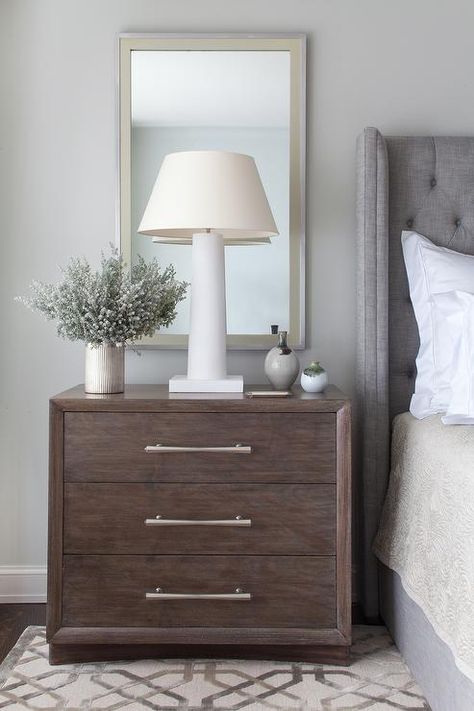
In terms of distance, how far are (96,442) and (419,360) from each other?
1.07 metres

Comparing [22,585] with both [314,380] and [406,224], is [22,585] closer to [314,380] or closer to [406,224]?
[314,380]

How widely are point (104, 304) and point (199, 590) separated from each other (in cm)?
87

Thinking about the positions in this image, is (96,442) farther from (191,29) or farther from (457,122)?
(457,122)

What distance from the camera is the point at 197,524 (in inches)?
89.4

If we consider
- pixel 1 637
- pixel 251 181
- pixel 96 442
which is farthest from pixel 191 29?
pixel 1 637

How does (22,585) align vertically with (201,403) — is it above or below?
below

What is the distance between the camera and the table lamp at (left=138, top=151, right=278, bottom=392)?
91.0 inches

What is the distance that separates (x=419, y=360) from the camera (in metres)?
2.60

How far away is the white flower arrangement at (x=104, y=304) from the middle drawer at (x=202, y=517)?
1.47ft

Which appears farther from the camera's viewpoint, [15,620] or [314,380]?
[15,620]

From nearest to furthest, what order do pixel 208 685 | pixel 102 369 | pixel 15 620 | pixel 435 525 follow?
pixel 435 525 → pixel 208 685 → pixel 102 369 → pixel 15 620

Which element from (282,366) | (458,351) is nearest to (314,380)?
(282,366)

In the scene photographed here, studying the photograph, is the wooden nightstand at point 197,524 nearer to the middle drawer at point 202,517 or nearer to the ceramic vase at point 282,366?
the middle drawer at point 202,517

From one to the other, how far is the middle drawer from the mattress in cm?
23
